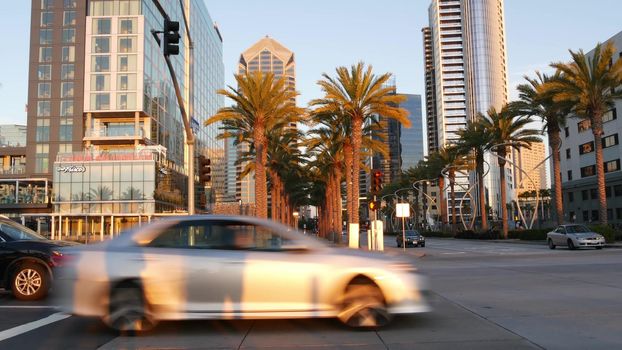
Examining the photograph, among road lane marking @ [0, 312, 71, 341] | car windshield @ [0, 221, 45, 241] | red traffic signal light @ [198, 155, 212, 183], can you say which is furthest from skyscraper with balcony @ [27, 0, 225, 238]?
road lane marking @ [0, 312, 71, 341]

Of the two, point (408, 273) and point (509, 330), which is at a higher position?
point (408, 273)

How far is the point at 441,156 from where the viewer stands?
220 ft

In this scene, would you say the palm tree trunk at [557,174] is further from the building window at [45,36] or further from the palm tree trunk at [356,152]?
the building window at [45,36]

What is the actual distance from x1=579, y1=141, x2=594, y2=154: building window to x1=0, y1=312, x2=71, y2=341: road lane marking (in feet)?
238

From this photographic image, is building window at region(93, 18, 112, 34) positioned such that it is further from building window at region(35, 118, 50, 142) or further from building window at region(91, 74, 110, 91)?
→ building window at region(35, 118, 50, 142)

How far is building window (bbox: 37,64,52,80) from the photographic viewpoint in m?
67.0

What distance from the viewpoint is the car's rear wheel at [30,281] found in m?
11.0

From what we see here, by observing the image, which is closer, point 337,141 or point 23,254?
point 23,254

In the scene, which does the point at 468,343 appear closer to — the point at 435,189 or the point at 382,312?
the point at 382,312

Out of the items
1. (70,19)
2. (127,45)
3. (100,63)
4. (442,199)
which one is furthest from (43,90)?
(442,199)

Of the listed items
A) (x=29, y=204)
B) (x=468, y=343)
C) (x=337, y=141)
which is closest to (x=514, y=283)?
(x=468, y=343)

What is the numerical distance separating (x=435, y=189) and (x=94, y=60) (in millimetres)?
145030

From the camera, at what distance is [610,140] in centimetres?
6606

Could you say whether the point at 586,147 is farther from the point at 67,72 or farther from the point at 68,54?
the point at 68,54
